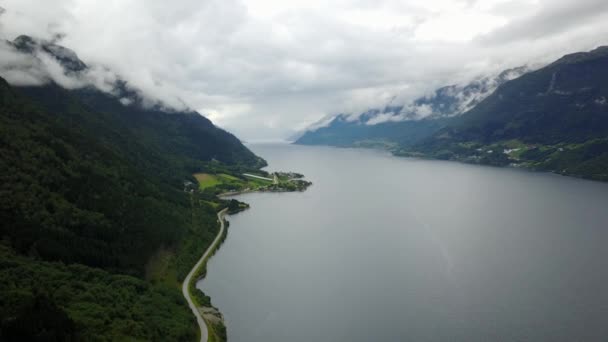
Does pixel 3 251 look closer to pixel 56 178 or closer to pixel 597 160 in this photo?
pixel 56 178

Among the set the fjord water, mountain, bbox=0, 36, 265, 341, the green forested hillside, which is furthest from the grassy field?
the green forested hillside

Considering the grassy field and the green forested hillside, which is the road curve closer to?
the green forested hillside

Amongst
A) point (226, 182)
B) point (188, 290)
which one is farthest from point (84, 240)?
point (226, 182)

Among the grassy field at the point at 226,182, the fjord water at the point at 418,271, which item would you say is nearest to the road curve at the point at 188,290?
the fjord water at the point at 418,271

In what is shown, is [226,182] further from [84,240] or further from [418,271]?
[418,271]

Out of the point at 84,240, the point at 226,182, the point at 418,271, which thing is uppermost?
the point at 226,182

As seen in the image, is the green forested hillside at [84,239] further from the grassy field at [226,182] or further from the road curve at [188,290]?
the grassy field at [226,182]

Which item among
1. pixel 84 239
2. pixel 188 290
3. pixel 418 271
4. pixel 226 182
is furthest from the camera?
pixel 226 182
